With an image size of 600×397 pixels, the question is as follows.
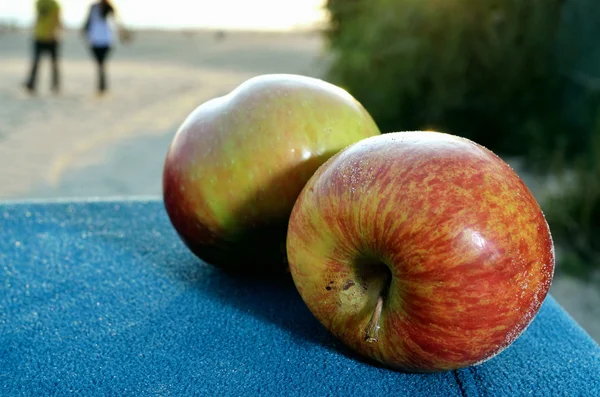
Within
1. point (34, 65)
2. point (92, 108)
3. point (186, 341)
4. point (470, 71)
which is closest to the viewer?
point (186, 341)

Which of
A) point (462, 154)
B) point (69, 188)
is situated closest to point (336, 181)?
point (462, 154)

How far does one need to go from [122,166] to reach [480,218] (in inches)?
184

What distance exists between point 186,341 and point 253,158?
287 mm

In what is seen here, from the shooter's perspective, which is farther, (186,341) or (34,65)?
(34,65)

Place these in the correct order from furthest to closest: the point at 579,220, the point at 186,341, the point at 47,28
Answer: the point at 47,28 < the point at 579,220 < the point at 186,341

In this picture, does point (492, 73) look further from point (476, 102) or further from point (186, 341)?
point (186, 341)

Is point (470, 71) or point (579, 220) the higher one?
point (470, 71)

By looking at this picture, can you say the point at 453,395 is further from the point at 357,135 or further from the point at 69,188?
the point at 69,188

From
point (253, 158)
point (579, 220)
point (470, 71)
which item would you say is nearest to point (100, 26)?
point (470, 71)

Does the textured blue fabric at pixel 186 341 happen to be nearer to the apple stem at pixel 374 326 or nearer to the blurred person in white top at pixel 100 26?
the apple stem at pixel 374 326

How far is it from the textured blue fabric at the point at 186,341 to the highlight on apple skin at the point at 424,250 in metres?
0.07

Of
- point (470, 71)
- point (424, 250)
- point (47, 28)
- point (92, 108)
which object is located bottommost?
point (92, 108)

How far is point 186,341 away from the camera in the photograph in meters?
0.86

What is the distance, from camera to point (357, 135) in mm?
Answer: 979
